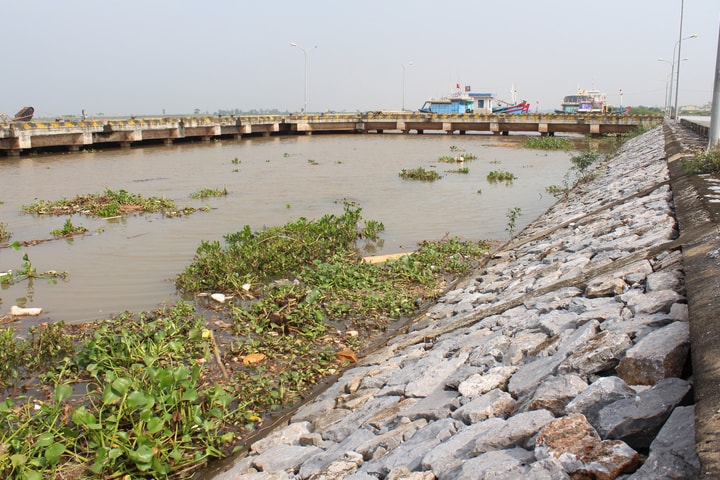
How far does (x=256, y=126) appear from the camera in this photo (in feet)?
149

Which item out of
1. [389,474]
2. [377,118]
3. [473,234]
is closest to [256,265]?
[473,234]

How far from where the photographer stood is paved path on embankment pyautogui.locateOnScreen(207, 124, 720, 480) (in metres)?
2.37

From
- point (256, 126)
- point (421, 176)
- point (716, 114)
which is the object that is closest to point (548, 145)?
point (421, 176)

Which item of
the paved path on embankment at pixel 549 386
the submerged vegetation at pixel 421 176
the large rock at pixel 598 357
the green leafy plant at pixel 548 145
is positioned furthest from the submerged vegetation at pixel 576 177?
the large rock at pixel 598 357

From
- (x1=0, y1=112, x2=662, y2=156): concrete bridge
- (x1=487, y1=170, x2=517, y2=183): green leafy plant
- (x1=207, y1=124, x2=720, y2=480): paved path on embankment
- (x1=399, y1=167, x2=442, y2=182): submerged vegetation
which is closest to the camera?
(x1=207, y1=124, x2=720, y2=480): paved path on embankment

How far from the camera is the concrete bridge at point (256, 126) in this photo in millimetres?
29969

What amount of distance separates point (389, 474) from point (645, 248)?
4028 millimetres

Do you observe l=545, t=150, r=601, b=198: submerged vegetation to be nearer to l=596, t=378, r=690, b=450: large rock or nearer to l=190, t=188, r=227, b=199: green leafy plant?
l=190, t=188, r=227, b=199: green leafy plant

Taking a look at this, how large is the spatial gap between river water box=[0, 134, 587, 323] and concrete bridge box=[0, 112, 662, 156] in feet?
4.70

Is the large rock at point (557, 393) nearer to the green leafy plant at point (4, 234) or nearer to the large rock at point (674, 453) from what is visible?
the large rock at point (674, 453)

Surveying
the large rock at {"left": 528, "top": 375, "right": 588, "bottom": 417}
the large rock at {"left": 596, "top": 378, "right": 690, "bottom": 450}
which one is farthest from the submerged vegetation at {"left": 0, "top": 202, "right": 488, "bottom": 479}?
the large rock at {"left": 596, "top": 378, "right": 690, "bottom": 450}

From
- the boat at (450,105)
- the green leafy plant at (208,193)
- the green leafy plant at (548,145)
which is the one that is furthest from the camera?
the boat at (450,105)

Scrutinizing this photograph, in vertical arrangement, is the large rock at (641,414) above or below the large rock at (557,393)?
above

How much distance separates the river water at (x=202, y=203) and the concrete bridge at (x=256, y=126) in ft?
4.70
